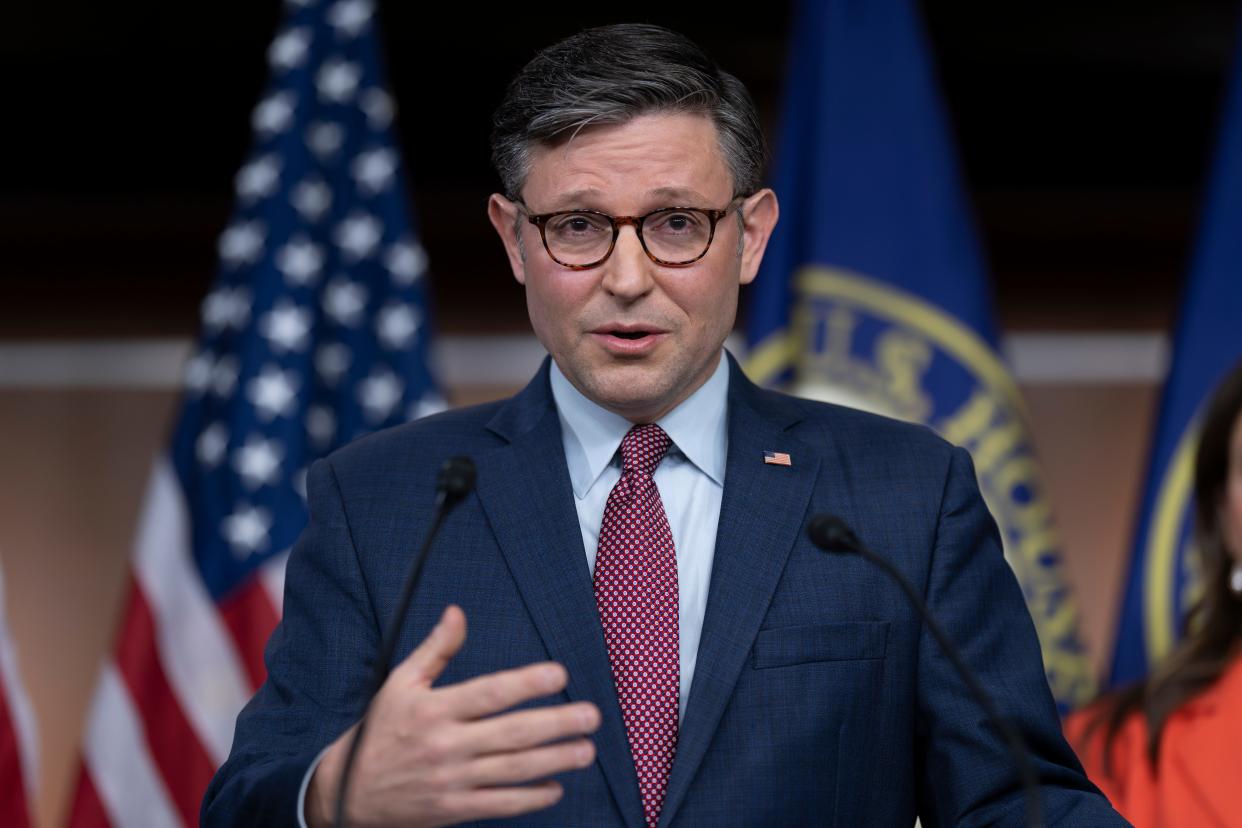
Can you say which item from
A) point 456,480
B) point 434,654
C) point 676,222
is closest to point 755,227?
point 676,222

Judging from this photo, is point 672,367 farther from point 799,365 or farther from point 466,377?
point 466,377

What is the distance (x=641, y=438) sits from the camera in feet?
4.65

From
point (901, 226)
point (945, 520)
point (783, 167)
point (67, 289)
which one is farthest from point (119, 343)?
point (945, 520)

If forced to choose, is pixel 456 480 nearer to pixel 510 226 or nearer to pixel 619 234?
pixel 619 234

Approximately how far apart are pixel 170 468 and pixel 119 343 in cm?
71

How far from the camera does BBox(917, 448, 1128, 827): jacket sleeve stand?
124cm

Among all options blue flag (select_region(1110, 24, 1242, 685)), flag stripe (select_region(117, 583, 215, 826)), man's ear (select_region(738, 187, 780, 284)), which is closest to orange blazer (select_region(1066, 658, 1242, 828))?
blue flag (select_region(1110, 24, 1242, 685))

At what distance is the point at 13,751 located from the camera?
2275 mm

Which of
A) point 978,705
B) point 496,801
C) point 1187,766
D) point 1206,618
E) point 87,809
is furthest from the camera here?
point 87,809

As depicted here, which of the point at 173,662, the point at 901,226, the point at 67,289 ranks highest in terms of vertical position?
the point at 67,289

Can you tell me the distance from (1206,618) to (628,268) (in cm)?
154

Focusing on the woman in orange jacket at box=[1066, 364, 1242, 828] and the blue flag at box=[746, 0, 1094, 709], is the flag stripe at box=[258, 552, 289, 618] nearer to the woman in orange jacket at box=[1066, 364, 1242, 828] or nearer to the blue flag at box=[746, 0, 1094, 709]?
the blue flag at box=[746, 0, 1094, 709]

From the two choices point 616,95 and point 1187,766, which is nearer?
point 616,95

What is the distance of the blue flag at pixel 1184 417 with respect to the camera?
2.71 meters
